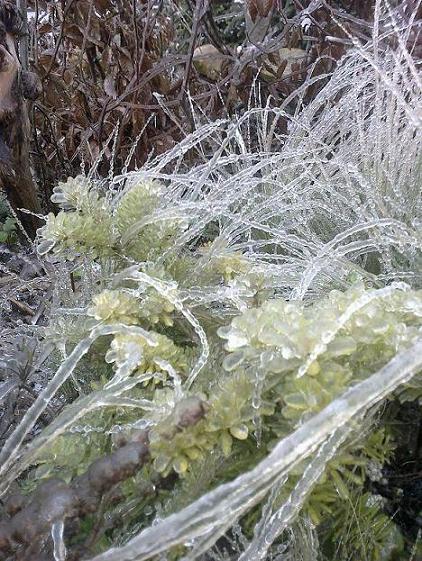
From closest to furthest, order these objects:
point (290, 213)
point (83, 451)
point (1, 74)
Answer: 1. point (83, 451)
2. point (290, 213)
3. point (1, 74)

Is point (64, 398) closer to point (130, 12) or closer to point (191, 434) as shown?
point (191, 434)

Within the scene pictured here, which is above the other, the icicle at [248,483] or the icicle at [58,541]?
the icicle at [248,483]

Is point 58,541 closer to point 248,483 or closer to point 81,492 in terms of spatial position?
point 81,492

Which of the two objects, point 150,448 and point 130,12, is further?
point 130,12

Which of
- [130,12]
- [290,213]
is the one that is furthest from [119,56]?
[290,213]

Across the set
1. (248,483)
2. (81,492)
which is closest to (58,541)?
(81,492)

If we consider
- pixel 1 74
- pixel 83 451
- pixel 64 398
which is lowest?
pixel 64 398

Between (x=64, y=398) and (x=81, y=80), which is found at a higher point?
(x=81, y=80)

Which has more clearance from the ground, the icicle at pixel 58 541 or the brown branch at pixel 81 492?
the brown branch at pixel 81 492

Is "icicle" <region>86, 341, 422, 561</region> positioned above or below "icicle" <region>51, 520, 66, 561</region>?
above

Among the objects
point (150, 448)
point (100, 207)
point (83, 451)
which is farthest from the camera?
point (100, 207)

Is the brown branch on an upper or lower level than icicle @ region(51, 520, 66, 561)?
upper
